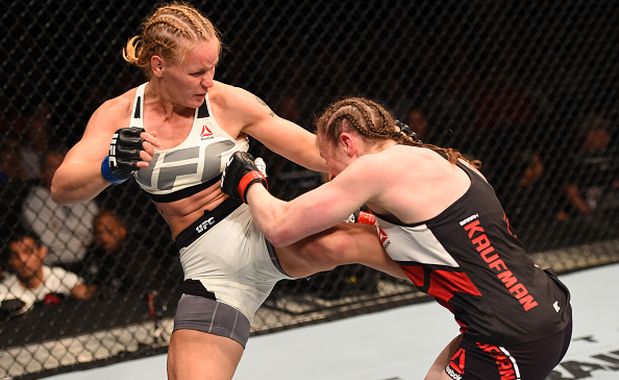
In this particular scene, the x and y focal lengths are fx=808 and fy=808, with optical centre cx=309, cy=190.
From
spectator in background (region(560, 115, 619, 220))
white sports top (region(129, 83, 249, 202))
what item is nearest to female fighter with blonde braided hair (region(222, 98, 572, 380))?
white sports top (region(129, 83, 249, 202))

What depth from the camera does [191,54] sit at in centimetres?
187

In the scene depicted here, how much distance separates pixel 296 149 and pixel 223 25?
5.94ft

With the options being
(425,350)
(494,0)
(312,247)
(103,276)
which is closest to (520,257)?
(312,247)

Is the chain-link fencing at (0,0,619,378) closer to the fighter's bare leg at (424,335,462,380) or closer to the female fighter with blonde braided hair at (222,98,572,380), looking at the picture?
the fighter's bare leg at (424,335,462,380)

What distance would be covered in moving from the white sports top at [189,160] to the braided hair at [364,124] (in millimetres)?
321

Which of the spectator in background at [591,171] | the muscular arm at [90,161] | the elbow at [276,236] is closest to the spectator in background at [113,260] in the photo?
the muscular arm at [90,161]

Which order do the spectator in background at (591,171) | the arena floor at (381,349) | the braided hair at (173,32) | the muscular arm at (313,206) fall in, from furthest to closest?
the spectator in background at (591,171) < the arena floor at (381,349) < the braided hair at (173,32) < the muscular arm at (313,206)

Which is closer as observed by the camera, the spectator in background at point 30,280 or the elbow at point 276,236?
the elbow at point 276,236

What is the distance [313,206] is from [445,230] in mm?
279

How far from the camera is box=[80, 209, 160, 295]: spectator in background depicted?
3406 millimetres

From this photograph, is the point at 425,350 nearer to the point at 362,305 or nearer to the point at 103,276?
the point at 362,305

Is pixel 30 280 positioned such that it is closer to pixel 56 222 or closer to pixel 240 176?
pixel 56 222

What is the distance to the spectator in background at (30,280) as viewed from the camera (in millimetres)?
3240

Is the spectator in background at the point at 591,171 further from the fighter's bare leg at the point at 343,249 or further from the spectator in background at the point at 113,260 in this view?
the fighter's bare leg at the point at 343,249
